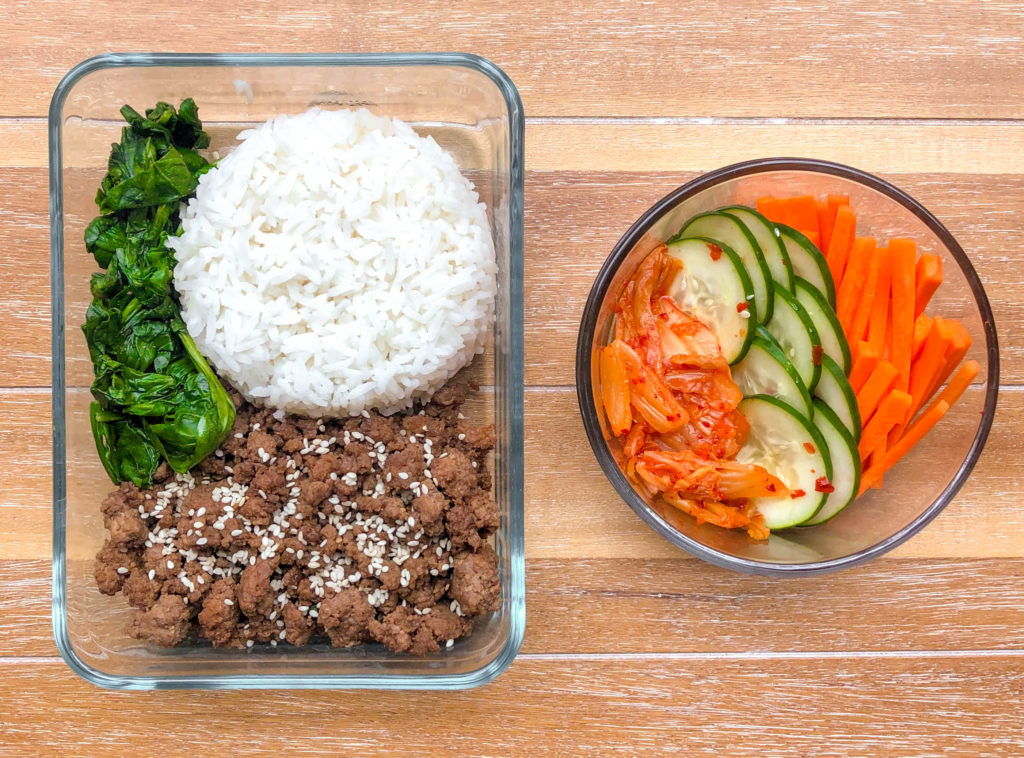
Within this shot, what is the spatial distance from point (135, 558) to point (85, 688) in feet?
1.42

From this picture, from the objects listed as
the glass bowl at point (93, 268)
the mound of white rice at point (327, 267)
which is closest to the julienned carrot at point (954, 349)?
the glass bowl at point (93, 268)

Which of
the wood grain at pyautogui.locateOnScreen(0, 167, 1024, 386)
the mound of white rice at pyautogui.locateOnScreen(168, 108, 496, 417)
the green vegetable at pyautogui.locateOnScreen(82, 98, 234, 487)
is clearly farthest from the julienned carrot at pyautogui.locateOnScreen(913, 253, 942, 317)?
the green vegetable at pyautogui.locateOnScreen(82, 98, 234, 487)

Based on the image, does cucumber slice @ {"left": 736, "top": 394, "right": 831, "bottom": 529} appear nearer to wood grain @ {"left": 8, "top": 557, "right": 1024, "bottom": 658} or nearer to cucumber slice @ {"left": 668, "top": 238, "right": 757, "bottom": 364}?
cucumber slice @ {"left": 668, "top": 238, "right": 757, "bottom": 364}

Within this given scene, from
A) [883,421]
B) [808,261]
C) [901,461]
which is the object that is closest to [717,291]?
[808,261]

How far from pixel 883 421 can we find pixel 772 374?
0.24m

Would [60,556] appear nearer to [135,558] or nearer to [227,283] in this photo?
[135,558]

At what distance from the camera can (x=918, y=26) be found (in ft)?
6.12

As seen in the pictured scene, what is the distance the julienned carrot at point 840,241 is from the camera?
5.32 ft

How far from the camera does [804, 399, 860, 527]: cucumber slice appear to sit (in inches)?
61.4

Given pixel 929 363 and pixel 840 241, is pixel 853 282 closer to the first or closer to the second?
pixel 840 241

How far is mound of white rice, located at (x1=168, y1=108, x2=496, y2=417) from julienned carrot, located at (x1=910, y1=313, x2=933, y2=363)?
0.90m

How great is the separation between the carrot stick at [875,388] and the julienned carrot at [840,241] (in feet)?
0.67

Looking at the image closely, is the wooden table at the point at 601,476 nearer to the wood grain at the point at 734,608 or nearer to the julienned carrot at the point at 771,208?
the wood grain at the point at 734,608

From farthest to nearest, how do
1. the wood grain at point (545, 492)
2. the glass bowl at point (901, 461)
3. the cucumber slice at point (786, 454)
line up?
1. the wood grain at point (545, 492)
2. the glass bowl at point (901, 461)
3. the cucumber slice at point (786, 454)
